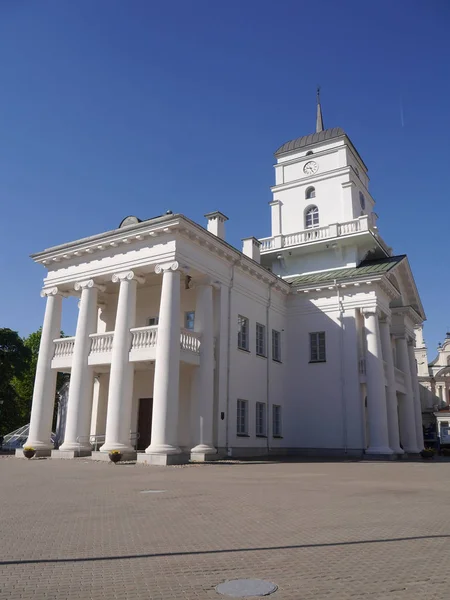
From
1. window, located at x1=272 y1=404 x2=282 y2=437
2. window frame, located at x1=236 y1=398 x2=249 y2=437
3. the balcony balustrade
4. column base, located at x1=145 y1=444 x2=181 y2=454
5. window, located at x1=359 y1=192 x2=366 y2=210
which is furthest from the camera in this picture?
window, located at x1=359 y1=192 x2=366 y2=210

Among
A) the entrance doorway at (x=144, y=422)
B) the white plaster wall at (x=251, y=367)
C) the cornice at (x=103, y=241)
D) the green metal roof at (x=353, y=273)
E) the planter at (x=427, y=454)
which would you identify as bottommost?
the planter at (x=427, y=454)

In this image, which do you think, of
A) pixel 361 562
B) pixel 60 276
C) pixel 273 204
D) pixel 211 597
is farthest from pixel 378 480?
pixel 273 204

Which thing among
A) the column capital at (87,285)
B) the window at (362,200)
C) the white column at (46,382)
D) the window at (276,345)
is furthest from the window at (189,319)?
the window at (362,200)

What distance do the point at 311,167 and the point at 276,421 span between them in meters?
18.7

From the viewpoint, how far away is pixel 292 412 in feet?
95.7

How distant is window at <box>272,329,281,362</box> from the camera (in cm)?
2908

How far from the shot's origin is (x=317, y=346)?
29453 millimetres

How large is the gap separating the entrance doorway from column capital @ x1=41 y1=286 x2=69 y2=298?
21.9ft

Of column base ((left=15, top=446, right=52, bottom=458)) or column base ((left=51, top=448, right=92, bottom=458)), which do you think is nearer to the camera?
column base ((left=51, top=448, right=92, bottom=458))

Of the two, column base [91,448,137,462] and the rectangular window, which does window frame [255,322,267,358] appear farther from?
column base [91,448,137,462]

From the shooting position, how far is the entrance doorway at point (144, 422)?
83.3 feet

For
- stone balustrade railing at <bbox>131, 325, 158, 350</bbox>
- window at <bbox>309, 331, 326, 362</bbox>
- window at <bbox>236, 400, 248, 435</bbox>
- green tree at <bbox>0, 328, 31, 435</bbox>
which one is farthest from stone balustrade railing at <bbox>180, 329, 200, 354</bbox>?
green tree at <bbox>0, 328, 31, 435</bbox>

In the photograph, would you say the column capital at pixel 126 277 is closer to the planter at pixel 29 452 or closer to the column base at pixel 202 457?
the column base at pixel 202 457

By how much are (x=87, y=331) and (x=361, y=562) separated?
778 inches
